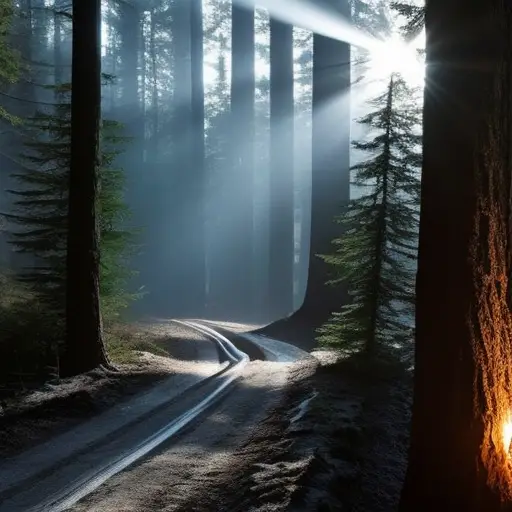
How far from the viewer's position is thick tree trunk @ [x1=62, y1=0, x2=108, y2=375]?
1024 cm

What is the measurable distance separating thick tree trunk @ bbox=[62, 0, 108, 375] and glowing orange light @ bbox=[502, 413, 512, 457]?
7843 millimetres

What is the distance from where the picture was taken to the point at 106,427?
7.34m

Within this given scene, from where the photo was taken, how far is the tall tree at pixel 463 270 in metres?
3.85

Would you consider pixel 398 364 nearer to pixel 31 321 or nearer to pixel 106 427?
pixel 106 427

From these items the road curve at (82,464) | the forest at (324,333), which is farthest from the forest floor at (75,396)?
the road curve at (82,464)

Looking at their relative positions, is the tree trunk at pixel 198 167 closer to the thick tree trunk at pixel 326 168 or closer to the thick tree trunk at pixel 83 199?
the thick tree trunk at pixel 326 168

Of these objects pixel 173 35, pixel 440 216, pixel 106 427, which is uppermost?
pixel 173 35

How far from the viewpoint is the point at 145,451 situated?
20.7 ft

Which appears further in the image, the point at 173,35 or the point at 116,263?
the point at 173,35

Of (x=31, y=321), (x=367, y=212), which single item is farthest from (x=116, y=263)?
(x=367, y=212)

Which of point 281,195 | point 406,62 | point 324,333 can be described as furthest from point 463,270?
point 281,195

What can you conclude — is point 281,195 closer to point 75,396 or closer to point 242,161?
point 242,161

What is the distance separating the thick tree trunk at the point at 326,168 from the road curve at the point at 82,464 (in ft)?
32.1

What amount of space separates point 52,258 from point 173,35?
45405 millimetres
